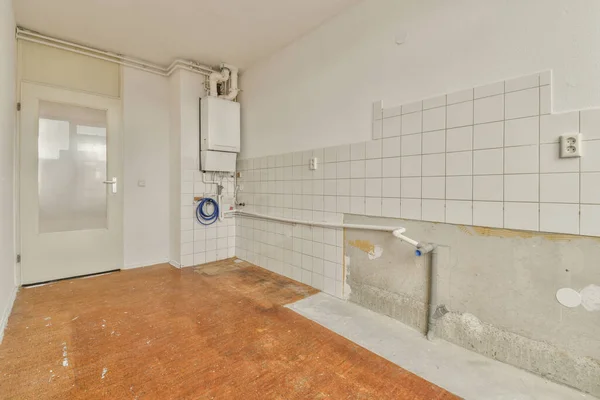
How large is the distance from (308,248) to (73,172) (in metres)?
2.81

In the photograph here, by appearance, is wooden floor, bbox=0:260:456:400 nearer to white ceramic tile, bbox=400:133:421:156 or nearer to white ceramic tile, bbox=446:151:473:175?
white ceramic tile, bbox=446:151:473:175

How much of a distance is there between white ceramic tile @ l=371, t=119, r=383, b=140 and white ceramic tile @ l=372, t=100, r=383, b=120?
1.6 inches

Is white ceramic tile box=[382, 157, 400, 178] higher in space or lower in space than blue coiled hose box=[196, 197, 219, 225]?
higher

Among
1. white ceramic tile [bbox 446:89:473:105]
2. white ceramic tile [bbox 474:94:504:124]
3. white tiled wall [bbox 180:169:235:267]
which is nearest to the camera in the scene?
white ceramic tile [bbox 474:94:504:124]

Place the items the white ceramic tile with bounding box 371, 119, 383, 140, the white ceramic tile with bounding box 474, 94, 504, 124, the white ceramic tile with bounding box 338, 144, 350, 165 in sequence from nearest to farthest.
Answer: the white ceramic tile with bounding box 474, 94, 504, 124, the white ceramic tile with bounding box 371, 119, 383, 140, the white ceramic tile with bounding box 338, 144, 350, 165

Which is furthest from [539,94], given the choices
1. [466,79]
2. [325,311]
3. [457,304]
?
[325,311]

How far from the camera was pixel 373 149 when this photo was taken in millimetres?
2422

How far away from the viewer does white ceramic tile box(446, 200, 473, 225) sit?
6.17 ft

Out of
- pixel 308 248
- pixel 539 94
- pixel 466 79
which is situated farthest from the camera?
pixel 308 248

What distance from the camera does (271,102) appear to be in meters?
3.53

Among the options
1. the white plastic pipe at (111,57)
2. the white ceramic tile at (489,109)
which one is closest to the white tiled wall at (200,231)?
the white plastic pipe at (111,57)

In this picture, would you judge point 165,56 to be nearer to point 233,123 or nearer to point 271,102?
point 233,123

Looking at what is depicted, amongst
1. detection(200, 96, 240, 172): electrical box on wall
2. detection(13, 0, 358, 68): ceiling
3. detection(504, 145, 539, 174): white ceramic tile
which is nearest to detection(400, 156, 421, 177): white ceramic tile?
detection(504, 145, 539, 174): white ceramic tile

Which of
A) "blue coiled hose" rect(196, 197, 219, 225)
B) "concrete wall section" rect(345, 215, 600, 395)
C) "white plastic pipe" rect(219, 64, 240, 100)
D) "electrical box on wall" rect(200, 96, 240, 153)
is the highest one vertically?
"white plastic pipe" rect(219, 64, 240, 100)
